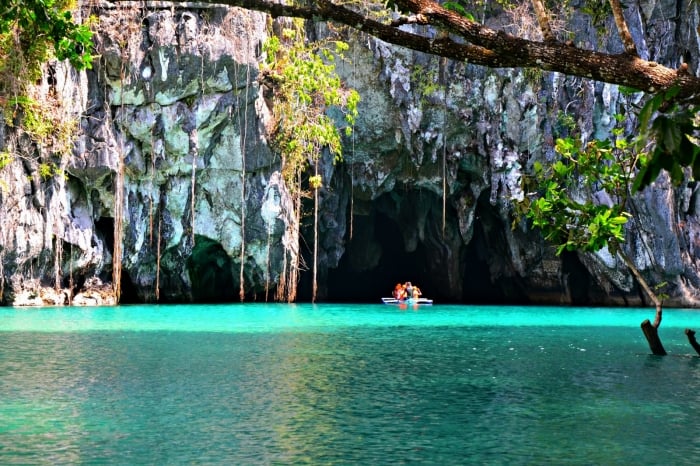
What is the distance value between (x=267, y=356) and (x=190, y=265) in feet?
48.4

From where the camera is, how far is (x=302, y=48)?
2458 centimetres

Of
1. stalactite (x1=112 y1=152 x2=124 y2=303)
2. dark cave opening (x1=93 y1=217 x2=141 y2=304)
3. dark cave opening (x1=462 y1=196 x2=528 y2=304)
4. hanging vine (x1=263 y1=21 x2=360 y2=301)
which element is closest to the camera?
stalactite (x1=112 y1=152 x2=124 y2=303)

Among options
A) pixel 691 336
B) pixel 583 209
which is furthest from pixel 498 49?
pixel 691 336

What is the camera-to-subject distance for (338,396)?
30.8 feet

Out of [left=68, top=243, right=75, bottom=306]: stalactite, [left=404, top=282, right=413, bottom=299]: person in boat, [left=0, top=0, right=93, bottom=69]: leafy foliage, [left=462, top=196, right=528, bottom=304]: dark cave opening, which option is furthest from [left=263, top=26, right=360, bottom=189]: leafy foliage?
[left=0, top=0, right=93, bottom=69]: leafy foliage

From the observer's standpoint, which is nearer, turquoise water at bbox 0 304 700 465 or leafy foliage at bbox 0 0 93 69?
turquoise water at bbox 0 304 700 465

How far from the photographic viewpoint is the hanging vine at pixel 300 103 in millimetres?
24328

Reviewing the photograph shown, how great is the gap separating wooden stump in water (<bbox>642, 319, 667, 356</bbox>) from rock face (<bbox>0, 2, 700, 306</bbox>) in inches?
308

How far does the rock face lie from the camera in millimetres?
23859

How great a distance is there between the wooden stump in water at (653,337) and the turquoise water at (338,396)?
0.68 feet

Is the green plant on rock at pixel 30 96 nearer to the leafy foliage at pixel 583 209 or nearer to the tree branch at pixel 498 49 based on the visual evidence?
the leafy foliage at pixel 583 209

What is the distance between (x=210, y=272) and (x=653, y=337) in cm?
1747

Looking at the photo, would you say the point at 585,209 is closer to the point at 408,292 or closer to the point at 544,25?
the point at 544,25

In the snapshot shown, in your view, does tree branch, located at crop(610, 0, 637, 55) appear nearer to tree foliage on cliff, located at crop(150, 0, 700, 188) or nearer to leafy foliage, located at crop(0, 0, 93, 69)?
tree foliage on cliff, located at crop(150, 0, 700, 188)
